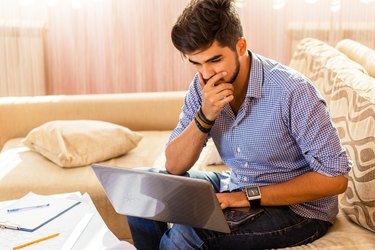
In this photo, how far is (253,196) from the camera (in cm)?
167

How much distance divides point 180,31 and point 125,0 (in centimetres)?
183

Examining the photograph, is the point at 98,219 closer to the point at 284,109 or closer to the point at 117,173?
the point at 117,173

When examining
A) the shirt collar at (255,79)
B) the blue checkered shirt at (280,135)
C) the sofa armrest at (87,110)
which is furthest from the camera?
the sofa armrest at (87,110)

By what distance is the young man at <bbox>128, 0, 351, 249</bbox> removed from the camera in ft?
5.28

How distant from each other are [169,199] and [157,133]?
1343 millimetres

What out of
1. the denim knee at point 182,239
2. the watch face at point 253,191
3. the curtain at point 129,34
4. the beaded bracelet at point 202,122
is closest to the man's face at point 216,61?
the beaded bracelet at point 202,122

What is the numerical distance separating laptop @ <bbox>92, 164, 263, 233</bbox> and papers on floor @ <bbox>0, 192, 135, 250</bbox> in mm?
102

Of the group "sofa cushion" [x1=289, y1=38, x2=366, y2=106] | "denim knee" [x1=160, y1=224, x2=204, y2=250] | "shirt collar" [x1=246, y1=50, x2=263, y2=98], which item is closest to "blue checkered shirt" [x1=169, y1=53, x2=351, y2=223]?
"shirt collar" [x1=246, y1=50, x2=263, y2=98]

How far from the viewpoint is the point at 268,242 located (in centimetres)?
164

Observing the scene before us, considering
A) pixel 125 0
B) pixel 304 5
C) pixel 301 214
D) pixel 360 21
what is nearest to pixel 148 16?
pixel 125 0

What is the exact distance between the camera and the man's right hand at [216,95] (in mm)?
1703

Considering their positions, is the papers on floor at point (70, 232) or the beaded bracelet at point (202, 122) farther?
the beaded bracelet at point (202, 122)

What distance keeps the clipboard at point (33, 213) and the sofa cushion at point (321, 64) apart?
1.03 m

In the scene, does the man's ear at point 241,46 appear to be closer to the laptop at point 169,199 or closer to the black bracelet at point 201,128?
the black bracelet at point 201,128
